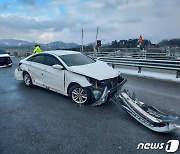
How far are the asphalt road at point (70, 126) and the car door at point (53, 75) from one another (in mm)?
363

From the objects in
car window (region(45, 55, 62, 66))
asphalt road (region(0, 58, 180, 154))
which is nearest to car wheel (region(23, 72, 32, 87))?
asphalt road (region(0, 58, 180, 154))

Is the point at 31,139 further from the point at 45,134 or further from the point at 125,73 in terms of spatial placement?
the point at 125,73

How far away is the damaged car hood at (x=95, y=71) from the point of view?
6141mm

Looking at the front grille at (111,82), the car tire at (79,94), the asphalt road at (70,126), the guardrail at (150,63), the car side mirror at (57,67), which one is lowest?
the asphalt road at (70,126)

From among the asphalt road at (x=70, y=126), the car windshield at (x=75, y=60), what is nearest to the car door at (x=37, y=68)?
the asphalt road at (x=70, y=126)

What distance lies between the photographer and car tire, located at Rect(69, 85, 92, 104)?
238 inches

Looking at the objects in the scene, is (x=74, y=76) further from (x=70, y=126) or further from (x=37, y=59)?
(x=37, y=59)

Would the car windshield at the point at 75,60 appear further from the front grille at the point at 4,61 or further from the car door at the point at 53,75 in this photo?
the front grille at the point at 4,61

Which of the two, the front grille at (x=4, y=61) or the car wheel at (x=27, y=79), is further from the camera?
the front grille at (x=4, y=61)

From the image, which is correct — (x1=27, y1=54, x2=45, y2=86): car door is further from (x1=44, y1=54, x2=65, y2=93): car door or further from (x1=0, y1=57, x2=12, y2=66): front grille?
(x1=0, y1=57, x2=12, y2=66): front grille

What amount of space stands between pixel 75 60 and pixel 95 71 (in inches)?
46.8

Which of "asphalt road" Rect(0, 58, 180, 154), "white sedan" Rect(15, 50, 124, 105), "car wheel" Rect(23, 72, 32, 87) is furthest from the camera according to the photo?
"car wheel" Rect(23, 72, 32, 87)

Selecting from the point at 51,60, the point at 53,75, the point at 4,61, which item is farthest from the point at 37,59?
the point at 4,61

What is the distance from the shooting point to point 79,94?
6.25 metres
